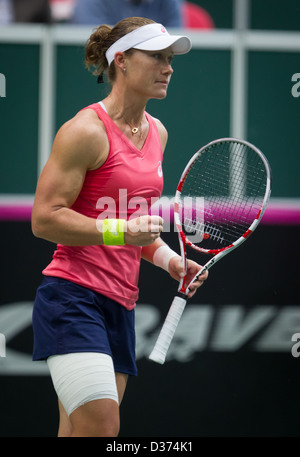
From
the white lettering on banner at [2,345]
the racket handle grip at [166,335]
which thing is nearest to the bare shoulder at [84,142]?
the racket handle grip at [166,335]

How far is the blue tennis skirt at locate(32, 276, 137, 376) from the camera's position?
2363mm

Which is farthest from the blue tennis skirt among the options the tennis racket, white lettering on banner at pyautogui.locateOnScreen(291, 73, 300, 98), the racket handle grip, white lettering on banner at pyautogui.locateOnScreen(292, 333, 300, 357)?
white lettering on banner at pyautogui.locateOnScreen(291, 73, 300, 98)

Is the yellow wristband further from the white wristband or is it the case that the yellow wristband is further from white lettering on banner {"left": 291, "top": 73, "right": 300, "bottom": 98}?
white lettering on banner {"left": 291, "top": 73, "right": 300, "bottom": 98}

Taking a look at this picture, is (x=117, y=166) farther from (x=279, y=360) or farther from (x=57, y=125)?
(x=279, y=360)

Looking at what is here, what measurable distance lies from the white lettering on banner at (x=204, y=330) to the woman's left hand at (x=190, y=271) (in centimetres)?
119

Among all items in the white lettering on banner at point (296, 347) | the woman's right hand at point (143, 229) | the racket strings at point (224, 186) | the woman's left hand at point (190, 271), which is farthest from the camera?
the white lettering on banner at point (296, 347)

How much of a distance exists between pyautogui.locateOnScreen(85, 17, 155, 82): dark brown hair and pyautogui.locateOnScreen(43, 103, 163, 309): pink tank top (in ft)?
0.72

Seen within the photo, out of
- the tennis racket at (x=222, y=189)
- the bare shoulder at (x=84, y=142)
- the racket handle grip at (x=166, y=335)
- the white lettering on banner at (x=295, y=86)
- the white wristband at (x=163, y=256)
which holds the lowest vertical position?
the racket handle grip at (x=166, y=335)

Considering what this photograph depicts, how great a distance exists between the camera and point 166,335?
2.39 metres

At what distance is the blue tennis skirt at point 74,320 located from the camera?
236 centimetres

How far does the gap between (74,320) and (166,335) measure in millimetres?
301

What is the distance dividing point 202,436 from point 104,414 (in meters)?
1.69

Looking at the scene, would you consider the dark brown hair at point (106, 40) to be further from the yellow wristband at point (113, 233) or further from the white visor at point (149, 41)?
the yellow wristband at point (113, 233)
